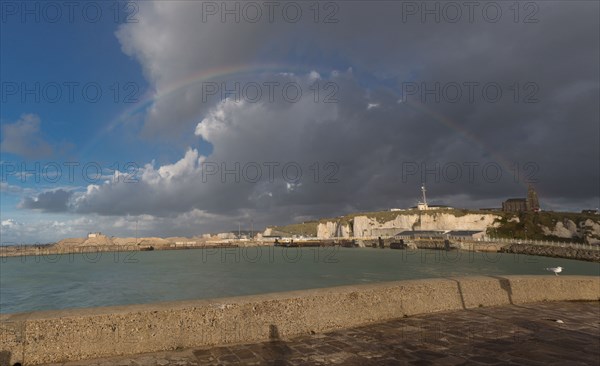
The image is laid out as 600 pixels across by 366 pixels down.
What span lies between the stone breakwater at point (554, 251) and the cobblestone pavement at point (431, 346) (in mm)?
89732

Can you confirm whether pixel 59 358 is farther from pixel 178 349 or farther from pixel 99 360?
A: pixel 178 349

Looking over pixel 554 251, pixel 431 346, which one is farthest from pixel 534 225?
pixel 431 346

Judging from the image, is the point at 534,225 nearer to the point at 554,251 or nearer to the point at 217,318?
the point at 554,251

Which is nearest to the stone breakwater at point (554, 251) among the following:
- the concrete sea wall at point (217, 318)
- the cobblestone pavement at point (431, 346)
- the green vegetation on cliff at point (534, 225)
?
the green vegetation on cliff at point (534, 225)

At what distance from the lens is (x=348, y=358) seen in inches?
213

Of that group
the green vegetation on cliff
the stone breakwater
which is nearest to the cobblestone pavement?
the stone breakwater

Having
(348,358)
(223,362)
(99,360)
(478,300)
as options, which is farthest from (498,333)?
(99,360)

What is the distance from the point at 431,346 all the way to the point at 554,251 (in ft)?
349

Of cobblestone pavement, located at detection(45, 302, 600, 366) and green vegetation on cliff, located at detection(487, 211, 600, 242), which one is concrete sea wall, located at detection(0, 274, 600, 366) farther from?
green vegetation on cliff, located at detection(487, 211, 600, 242)

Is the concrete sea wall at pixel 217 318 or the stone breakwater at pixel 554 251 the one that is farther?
the stone breakwater at pixel 554 251

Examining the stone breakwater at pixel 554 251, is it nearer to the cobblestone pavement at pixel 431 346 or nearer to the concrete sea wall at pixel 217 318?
the cobblestone pavement at pixel 431 346

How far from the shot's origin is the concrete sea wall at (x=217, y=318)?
520 cm

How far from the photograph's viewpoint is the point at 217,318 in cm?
610

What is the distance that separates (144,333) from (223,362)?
1.40 metres
